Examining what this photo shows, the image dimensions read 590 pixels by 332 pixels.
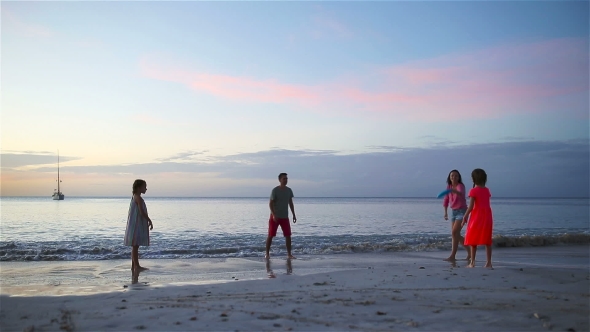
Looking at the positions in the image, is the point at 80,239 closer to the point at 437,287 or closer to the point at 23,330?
the point at 23,330

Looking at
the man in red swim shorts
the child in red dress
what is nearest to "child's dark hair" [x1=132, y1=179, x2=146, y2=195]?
the man in red swim shorts

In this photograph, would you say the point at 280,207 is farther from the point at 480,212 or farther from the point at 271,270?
the point at 480,212

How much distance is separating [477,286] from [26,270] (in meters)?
9.74

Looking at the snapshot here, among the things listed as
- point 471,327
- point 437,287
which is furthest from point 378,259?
point 471,327

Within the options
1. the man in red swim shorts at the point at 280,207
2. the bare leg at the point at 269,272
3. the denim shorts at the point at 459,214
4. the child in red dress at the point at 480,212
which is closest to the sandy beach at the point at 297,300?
the bare leg at the point at 269,272

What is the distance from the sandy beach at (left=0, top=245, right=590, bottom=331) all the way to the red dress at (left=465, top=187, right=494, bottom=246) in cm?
73

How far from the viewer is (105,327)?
4.69 m

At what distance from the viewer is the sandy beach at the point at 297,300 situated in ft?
15.2

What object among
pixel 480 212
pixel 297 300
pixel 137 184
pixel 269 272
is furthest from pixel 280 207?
pixel 297 300

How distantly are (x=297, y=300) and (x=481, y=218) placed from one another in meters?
4.83

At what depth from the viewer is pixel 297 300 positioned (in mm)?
5754

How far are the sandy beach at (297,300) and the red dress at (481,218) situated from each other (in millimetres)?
728

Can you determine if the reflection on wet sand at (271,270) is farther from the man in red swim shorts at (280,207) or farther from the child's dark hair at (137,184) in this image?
the child's dark hair at (137,184)

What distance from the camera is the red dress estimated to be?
865 cm
